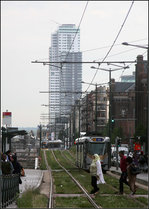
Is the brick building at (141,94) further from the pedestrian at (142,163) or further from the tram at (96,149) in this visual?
the pedestrian at (142,163)

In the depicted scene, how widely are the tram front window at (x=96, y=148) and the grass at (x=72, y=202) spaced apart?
77.9ft

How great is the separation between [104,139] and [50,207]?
91.6 ft

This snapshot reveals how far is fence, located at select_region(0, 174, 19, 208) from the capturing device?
17.2 metres

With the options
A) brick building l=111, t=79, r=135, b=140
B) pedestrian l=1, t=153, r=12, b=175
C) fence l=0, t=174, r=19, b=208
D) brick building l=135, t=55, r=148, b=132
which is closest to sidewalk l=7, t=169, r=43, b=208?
fence l=0, t=174, r=19, b=208

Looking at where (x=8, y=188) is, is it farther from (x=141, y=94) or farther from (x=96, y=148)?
(x=141, y=94)

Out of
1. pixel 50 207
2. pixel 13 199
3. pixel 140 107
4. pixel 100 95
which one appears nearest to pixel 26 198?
pixel 13 199

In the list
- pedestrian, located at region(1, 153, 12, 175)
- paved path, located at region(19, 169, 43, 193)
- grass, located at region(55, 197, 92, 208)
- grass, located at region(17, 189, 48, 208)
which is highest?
pedestrian, located at region(1, 153, 12, 175)

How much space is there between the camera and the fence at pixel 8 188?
17.2 meters

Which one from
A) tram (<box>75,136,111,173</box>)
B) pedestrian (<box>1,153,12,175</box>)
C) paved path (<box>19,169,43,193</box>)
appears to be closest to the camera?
pedestrian (<box>1,153,12,175</box>)

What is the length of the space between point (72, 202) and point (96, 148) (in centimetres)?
2563

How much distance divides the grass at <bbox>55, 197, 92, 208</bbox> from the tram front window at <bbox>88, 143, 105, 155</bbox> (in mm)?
23745

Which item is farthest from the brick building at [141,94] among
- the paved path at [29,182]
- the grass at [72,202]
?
the grass at [72,202]

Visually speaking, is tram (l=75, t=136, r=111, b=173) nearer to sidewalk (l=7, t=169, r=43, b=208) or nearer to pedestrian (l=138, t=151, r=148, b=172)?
pedestrian (l=138, t=151, r=148, b=172)

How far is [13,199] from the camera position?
19484 mm
